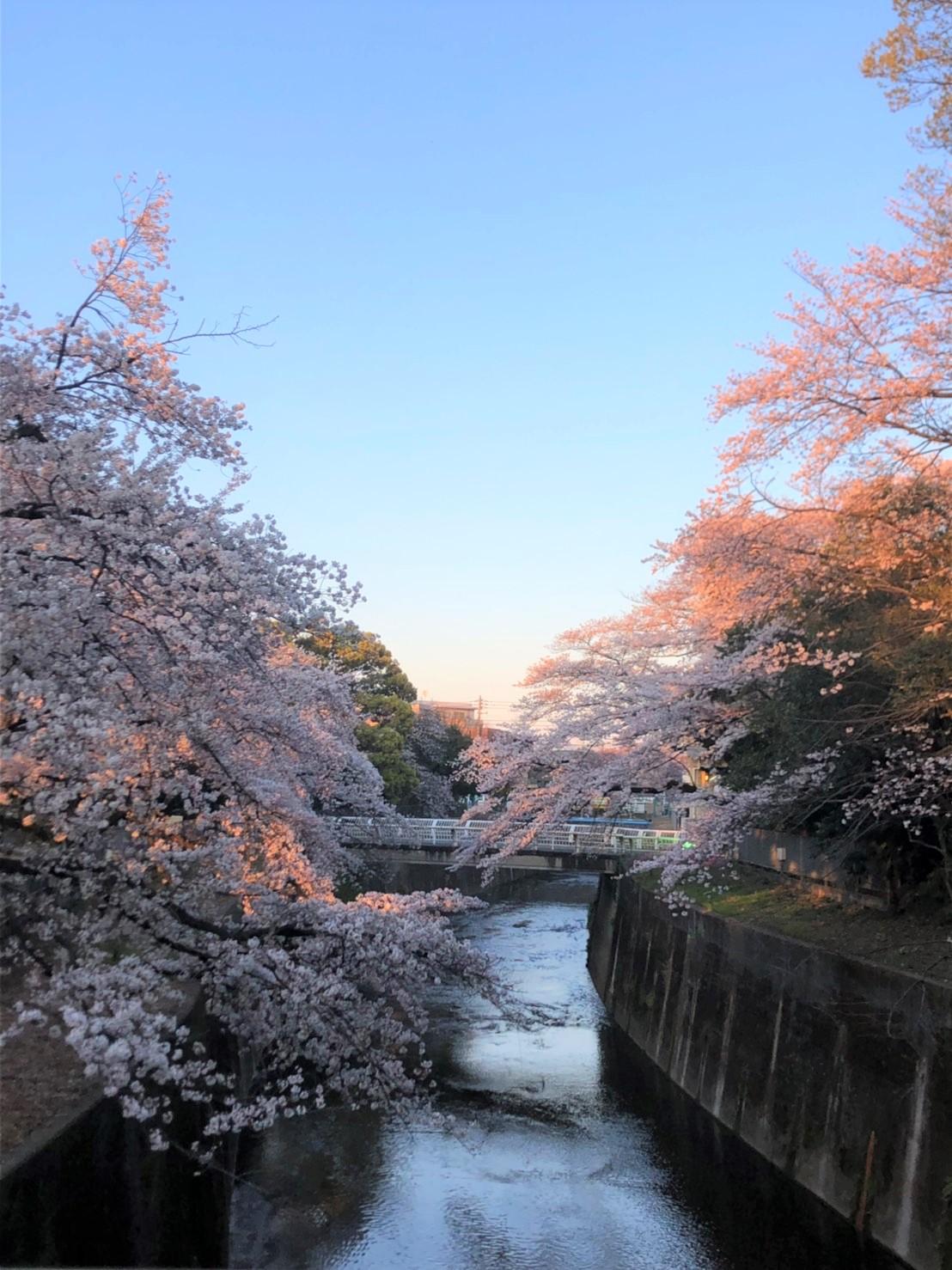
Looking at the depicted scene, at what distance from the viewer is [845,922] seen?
14898mm

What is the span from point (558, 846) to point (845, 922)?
550 inches

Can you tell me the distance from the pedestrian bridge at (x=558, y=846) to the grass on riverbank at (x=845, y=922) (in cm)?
713

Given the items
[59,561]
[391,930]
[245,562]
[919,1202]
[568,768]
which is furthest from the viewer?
[568,768]

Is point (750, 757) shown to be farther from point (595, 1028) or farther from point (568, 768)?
point (595, 1028)

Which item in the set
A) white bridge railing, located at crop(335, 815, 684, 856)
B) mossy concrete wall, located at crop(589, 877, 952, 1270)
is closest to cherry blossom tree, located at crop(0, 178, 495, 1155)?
mossy concrete wall, located at crop(589, 877, 952, 1270)

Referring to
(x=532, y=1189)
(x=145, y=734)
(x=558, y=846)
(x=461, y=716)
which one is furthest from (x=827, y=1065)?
(x=461, y=716)

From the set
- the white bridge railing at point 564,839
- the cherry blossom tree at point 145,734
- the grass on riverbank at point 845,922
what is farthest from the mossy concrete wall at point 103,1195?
the white bridge railing at point 564,839

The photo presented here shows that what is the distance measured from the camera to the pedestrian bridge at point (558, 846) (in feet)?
92.1

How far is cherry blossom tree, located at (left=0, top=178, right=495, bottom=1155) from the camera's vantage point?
5.25 metres

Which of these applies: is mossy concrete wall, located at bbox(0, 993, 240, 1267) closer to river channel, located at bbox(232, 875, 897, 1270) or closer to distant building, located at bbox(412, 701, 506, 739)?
river channel, located at bbox(232, 875, 897, 1270)

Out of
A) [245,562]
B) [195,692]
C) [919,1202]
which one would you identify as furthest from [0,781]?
[919,1202]

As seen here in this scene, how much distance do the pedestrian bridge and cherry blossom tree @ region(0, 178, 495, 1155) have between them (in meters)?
20.4

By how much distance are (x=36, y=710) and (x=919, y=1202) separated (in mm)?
9718

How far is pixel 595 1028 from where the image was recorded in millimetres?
21844
